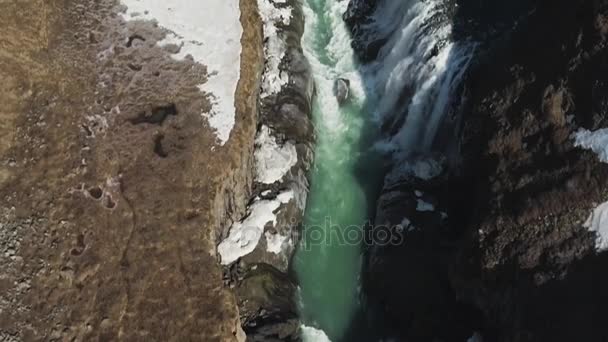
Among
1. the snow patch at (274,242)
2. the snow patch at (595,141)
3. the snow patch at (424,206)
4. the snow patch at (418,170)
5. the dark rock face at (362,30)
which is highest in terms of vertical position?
the dark rock face at (362,30)

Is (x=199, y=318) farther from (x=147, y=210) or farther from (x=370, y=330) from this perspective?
(x=370, y=330)

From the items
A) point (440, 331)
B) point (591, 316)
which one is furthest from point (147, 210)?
point (591, 316)

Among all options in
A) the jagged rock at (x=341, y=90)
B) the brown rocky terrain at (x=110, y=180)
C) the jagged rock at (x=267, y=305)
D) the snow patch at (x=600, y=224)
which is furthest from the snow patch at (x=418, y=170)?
the snow patch at (x=600, y=224)

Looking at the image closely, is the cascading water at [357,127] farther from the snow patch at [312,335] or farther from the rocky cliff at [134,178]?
the rocky cliff at [134,178]

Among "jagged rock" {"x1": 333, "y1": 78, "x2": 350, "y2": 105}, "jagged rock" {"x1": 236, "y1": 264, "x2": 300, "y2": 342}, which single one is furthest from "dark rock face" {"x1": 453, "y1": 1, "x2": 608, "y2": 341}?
"jagged rock" {"x1": 333, "y1": 78, "x2": 350, "y2": 105}

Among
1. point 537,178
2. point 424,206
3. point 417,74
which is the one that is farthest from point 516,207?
point 417,74

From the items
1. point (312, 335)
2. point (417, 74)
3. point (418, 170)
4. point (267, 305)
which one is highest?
point (417, 74)

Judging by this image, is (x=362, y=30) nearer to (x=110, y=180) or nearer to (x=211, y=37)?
(x=211, y=37)
